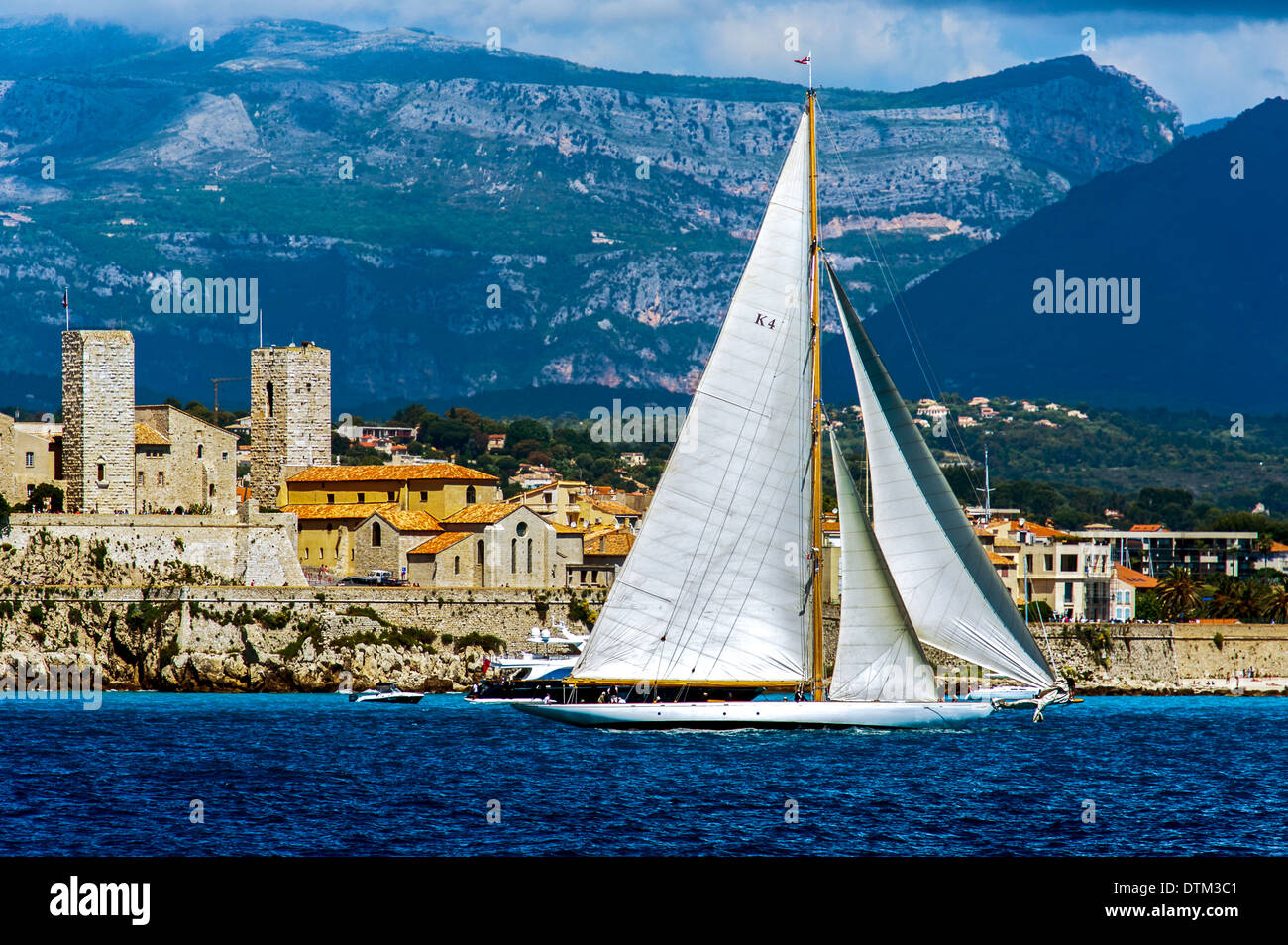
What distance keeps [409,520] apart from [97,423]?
13128mm

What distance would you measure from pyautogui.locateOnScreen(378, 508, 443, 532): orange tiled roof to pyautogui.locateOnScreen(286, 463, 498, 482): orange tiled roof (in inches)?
125

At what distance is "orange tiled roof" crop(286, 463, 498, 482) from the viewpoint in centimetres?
8400

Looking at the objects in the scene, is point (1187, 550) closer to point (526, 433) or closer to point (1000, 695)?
point (526, 433)

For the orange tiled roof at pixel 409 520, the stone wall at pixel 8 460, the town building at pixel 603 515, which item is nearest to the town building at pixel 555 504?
the town building at pixel 603 515

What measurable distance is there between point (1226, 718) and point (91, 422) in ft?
145

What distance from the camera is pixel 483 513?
80188 mm

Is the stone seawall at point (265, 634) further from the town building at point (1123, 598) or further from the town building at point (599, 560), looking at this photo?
the town building at point (1123, 598)

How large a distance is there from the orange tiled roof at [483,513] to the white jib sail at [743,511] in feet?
107

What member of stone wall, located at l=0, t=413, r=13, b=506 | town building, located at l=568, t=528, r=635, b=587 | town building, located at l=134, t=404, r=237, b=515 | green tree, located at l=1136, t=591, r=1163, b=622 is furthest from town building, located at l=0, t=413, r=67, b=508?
green tree, located at l=1136, t=591, r=1163, b=622

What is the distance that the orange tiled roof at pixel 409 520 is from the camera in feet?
257

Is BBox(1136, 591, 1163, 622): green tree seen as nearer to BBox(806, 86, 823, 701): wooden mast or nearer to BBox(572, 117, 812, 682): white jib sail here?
BBox(806, 86, 823, 701): wooden mast

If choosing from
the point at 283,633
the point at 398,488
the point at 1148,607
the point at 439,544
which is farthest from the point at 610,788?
the point at 1148,607

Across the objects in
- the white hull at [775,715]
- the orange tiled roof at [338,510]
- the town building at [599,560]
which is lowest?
the white hull at [775,715]

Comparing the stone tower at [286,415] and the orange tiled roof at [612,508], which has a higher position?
the stone tower at [286,415]
